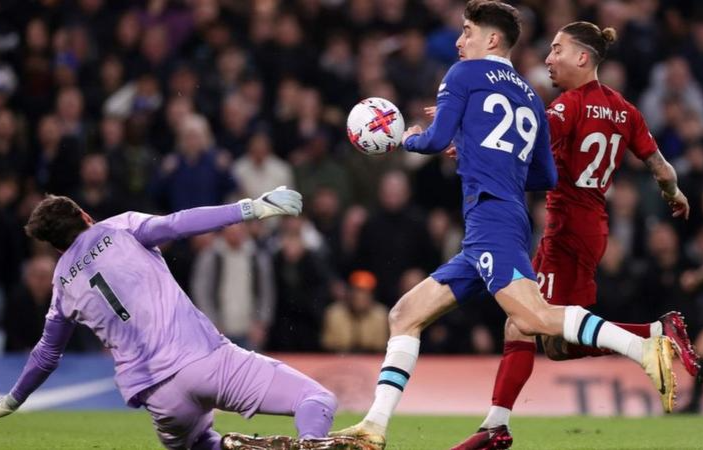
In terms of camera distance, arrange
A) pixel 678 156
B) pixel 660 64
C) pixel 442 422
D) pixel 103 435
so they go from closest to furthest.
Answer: pixel 103 435 < pixel 442 422 < pixel 678 156 < pixel 660 64

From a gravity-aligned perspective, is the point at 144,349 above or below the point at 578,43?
below

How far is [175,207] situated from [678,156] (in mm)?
5744

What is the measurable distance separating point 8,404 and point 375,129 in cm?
262

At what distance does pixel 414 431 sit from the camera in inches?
421

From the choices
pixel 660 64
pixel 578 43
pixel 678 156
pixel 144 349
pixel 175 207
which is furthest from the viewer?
pixel 660 64

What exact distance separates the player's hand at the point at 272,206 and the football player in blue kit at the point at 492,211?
88cm

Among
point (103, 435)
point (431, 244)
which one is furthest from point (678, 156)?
point (103, 435)

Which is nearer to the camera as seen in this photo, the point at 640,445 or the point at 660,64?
the point at 640,445

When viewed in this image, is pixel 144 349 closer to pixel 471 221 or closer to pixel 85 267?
pixel 85 267

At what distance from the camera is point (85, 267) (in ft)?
24.0

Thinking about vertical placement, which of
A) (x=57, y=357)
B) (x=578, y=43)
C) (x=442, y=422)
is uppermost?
(x=578, y=43)

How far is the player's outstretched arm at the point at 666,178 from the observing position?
9.01 m

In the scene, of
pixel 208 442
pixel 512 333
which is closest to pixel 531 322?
pixel 512 333

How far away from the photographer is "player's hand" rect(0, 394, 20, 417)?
7.94 meters
